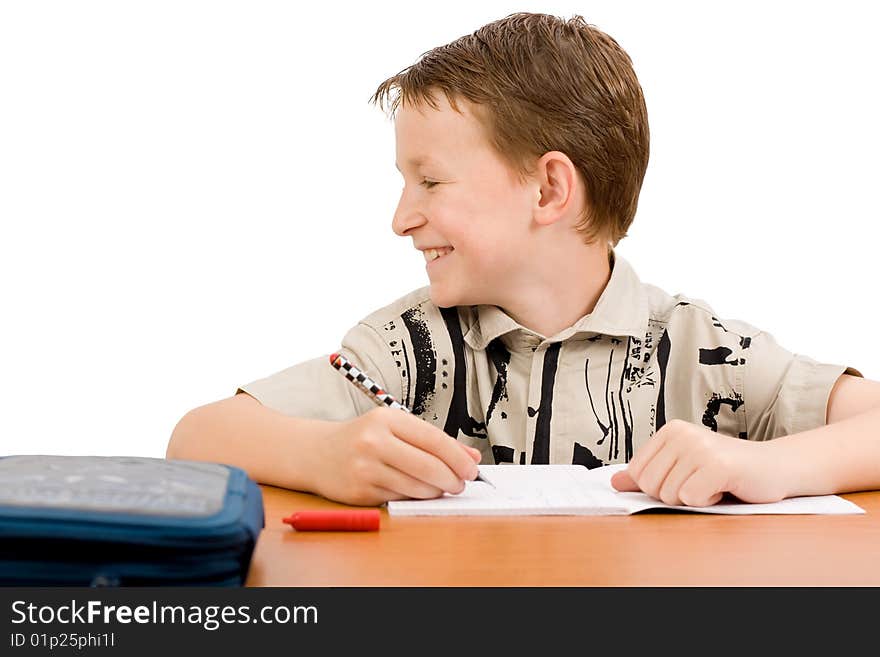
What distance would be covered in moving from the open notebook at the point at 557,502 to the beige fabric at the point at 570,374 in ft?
0.94

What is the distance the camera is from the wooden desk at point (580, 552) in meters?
0.77

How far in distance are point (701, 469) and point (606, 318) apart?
18.4 inches

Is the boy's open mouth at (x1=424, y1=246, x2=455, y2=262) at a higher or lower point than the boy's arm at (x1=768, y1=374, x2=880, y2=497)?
higher

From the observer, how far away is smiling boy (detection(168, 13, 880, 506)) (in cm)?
141

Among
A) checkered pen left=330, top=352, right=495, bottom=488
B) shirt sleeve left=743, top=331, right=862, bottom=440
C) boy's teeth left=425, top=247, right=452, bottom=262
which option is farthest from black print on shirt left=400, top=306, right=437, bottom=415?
shirt sleeve left=743, top=331, right=862, bottom=440

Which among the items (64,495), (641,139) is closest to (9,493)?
(64,495)

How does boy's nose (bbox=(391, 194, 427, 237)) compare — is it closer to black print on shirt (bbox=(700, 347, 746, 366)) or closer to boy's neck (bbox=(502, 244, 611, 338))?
boy's neck (bbox=(502, 244, 611, 338))

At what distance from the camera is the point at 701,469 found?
1.03 m

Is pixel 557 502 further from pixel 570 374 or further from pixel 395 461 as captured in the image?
pixel 570 374

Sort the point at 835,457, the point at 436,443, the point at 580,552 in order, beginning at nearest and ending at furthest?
the point at 580,552 → the point at 436,443 → the point at 835,457

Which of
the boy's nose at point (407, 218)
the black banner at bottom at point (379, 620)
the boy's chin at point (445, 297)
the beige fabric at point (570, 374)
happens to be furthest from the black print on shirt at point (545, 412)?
the black banner at bottom at point (379, 620)

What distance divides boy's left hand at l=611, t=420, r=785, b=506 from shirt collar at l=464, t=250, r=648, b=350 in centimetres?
41

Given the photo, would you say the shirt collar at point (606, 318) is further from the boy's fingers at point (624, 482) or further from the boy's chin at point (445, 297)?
the boy's fingers at point (624, 482)

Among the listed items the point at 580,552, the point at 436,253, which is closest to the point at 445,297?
the point at 436,253
